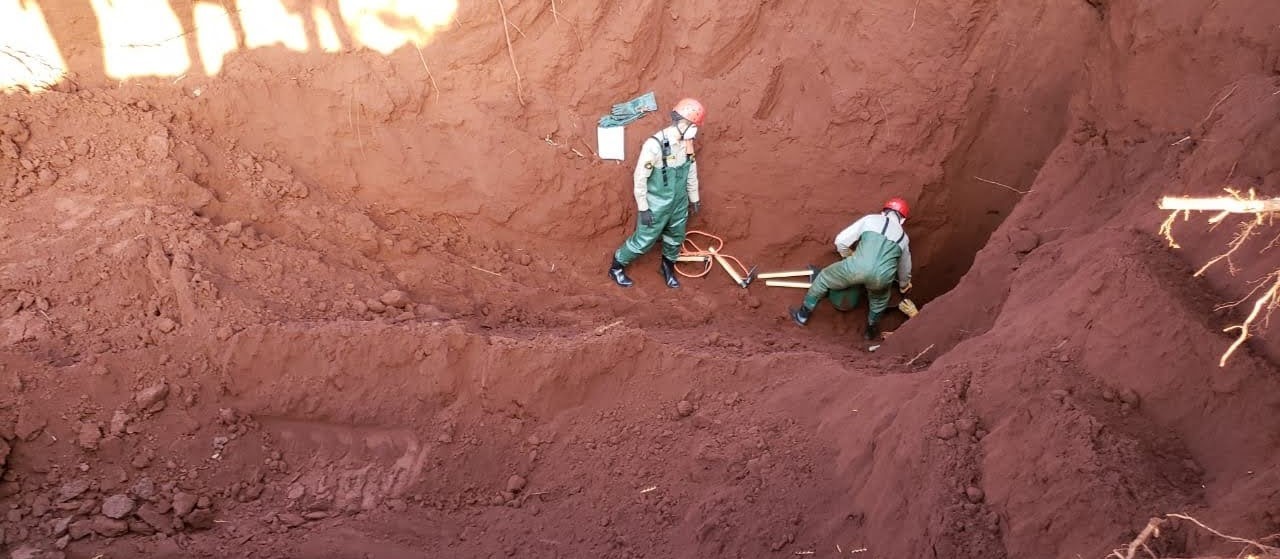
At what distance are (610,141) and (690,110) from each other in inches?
31.6

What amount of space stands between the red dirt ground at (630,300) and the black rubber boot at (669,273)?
0.61ft

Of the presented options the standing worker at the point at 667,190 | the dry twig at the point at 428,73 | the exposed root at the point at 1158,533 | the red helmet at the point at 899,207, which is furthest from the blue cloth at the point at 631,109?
the exposed root at the point at 1158,533

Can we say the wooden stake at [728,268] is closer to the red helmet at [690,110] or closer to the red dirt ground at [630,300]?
the red dirt ground at [630,300]

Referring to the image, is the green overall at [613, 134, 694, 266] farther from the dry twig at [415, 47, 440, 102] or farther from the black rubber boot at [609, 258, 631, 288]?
the dry twig at [415, 47, 440, 102]

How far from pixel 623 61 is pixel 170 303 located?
3.65 metres

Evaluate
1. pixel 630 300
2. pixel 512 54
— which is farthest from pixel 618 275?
pixel 512 54

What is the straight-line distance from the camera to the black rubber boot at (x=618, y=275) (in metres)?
6.86

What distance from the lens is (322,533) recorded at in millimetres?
4105

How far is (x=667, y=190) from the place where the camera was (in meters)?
6.55

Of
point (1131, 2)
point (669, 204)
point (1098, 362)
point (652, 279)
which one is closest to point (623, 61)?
point (669, 204)

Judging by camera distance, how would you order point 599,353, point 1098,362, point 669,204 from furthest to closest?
point 669,204 < point 599,353 < point 1098,362

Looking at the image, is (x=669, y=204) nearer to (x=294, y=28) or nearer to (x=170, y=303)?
(x=294, y=28)

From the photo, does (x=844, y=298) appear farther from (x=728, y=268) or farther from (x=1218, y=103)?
(x=1218, y=103)

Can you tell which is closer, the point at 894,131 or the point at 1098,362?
the point at 1098,362
